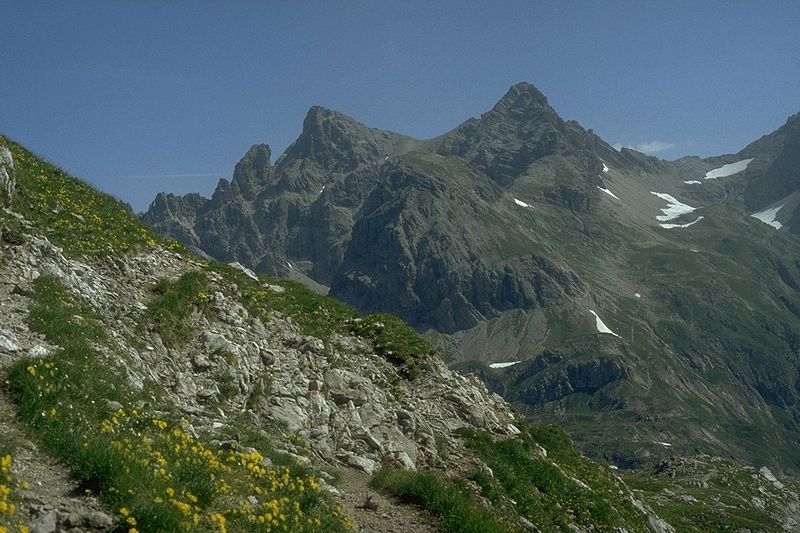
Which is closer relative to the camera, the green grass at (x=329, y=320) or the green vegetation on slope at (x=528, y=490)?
the green vegetation on slope at (x=528, y=490)

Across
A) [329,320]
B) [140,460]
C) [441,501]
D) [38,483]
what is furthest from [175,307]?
[38,483]

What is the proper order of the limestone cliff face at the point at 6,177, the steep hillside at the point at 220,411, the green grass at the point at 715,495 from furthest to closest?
the green grass at the point at 715,495 < the limestone cliff face at the point at 6,177 < the steep hillside at the point at 220,411

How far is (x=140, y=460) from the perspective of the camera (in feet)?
36.4

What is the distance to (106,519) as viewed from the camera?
961 cm

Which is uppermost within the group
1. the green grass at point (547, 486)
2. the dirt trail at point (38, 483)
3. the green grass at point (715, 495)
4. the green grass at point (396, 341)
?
the green grass at point (396, 341)

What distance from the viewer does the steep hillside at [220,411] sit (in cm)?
1084

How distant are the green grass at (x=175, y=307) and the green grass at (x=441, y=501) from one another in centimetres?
771

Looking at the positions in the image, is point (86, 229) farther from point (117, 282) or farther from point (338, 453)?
point (338, 453)

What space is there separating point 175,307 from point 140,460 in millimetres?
11254

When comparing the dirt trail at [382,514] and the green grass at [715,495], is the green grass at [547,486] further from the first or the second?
the green grass at [715,495]

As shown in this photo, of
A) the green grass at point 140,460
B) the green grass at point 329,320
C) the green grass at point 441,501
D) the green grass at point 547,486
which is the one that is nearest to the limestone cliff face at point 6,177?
the green grass at point 140,460

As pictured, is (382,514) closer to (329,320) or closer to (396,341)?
(396,341)

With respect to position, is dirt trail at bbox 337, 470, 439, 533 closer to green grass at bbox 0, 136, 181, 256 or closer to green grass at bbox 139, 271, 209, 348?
green grass at bbox 139, 271, 209, 348

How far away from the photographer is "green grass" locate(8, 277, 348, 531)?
406 inches
